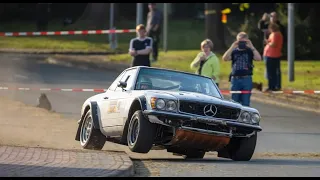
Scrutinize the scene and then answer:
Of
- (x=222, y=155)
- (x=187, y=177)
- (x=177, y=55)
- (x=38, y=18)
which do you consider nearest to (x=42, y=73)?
(x=177, y=55)

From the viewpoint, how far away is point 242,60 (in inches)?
704

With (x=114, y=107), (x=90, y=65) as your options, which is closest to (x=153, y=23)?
(x=90, y=65)

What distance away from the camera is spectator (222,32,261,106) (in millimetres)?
17844

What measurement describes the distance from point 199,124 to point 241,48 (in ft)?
20.4

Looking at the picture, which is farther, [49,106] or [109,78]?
[109,78]

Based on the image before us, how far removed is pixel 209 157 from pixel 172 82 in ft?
4.71

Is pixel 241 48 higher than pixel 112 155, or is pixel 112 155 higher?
pixel 241 48

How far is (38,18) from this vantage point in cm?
4947

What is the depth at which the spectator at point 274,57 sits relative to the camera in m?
22.3

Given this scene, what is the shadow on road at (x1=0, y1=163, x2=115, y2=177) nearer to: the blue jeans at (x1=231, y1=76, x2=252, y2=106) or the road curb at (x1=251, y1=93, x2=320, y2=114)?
the blue jeans at (x1=231, y1=76, x2=252, y2=106)

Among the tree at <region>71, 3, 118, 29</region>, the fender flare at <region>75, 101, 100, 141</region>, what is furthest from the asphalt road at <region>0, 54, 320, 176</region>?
the tree at <region>71, 3, 118, 29</region>

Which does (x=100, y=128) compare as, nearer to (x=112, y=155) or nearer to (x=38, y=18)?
(x=112, y=155)

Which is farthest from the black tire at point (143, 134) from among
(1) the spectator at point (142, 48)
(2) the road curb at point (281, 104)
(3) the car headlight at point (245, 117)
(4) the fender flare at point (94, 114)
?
(2) the road curb at point (281, 104)

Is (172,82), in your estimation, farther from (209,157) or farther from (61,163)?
(61,163)
